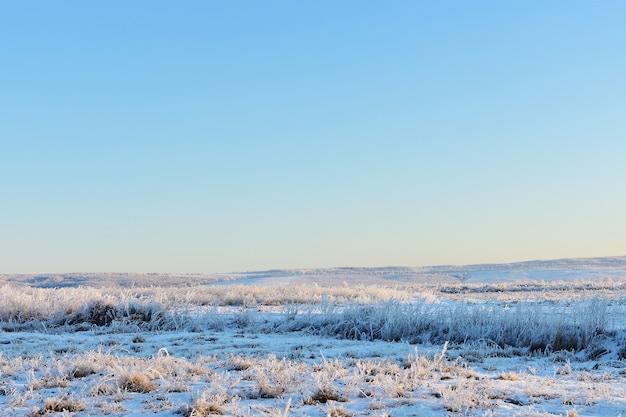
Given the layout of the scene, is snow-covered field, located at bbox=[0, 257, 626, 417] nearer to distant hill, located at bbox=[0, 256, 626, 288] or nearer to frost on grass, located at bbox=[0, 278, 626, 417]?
frost on grass, located at bbox=[0, 278, 626, 417]

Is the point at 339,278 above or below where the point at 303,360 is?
below

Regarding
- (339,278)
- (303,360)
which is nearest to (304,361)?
(303,360)

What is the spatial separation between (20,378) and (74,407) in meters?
2.03

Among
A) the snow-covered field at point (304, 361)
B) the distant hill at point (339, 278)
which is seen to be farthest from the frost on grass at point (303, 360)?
the distant hill at point (339, 278)

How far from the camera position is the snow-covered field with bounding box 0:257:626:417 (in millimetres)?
5645

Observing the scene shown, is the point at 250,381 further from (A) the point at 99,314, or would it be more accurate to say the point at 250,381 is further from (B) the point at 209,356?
(A) the point at 99,314

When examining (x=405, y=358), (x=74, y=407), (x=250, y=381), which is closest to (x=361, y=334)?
(x=405, y=358)

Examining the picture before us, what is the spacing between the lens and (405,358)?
8.33m

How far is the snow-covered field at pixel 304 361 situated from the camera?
5.64 metres

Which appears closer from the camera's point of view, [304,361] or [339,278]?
[304,361]

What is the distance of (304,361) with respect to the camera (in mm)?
8312

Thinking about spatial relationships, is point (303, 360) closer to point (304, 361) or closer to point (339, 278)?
point (304, 361)

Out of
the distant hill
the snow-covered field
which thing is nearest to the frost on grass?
the snow-covered field

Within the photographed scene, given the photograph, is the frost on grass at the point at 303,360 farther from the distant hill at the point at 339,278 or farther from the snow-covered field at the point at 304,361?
the distant hill at the point at 339,278
